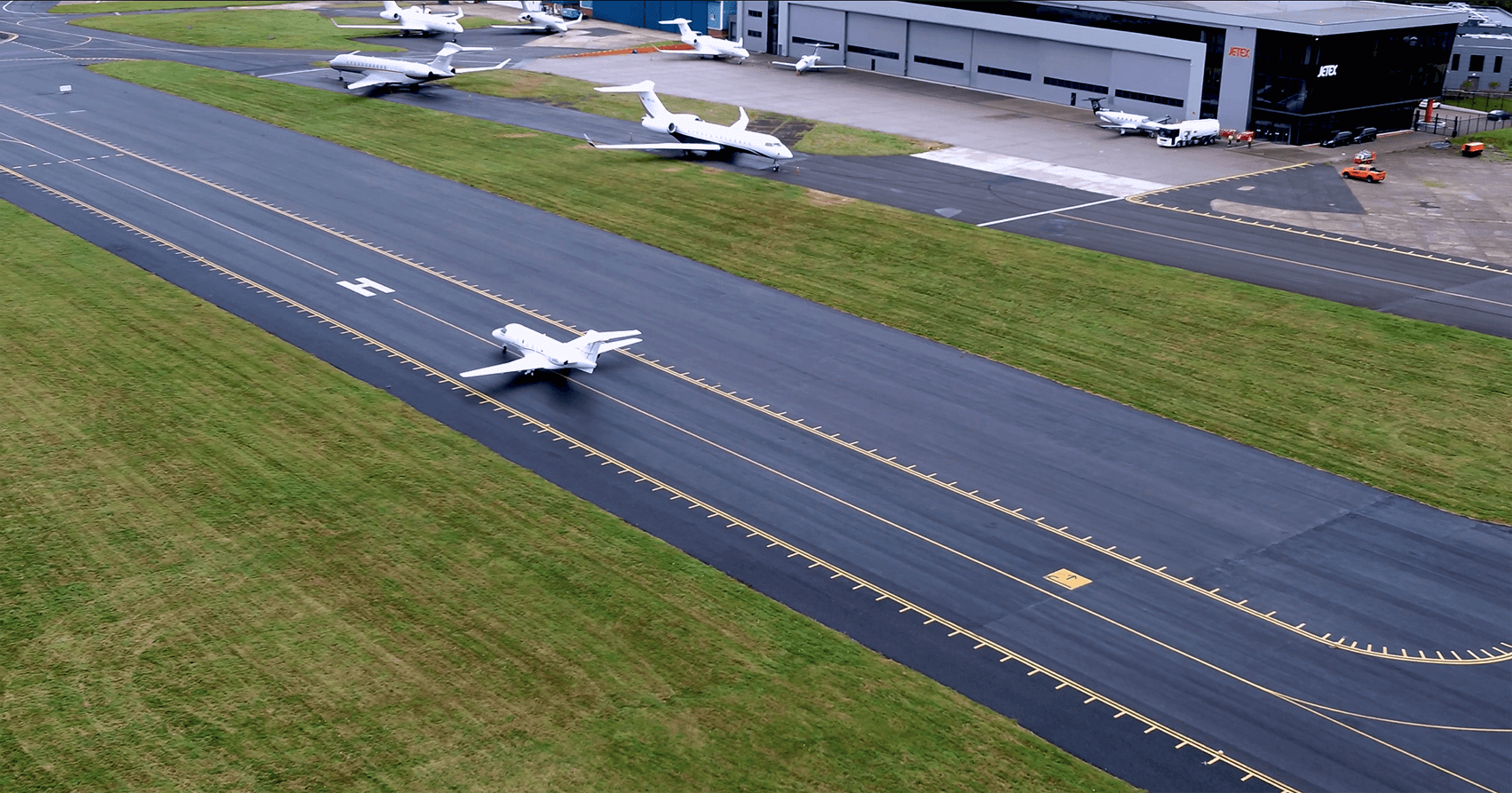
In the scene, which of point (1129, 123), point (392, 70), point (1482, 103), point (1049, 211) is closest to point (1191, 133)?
point (1129, 123)

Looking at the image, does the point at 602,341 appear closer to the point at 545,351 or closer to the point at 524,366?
the point at 545,351

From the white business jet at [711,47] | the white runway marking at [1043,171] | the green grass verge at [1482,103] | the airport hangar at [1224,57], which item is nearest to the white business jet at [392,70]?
the white business jet at [711,47]

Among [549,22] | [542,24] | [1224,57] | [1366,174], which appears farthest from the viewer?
[542,24]

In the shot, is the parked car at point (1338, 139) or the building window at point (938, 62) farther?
the building window at point (938, 62)

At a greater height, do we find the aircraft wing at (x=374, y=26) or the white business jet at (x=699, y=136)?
the aircraft wing at (x=374, y=26)

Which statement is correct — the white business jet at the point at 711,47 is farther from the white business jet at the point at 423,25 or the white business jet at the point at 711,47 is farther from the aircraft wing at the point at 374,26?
the aircraft wing at the point at 374,26

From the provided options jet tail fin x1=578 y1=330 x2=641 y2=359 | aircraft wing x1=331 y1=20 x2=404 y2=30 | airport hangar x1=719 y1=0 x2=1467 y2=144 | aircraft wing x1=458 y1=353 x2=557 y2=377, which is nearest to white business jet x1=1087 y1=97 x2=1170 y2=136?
airport hangar x1=719 y1=0 x2=1467 y2=144

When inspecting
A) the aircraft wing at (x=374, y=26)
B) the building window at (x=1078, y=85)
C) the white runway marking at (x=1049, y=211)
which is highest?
the aircraft wing at (x=374, y=26)

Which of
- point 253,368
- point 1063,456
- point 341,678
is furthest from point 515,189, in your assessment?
point 341,678
